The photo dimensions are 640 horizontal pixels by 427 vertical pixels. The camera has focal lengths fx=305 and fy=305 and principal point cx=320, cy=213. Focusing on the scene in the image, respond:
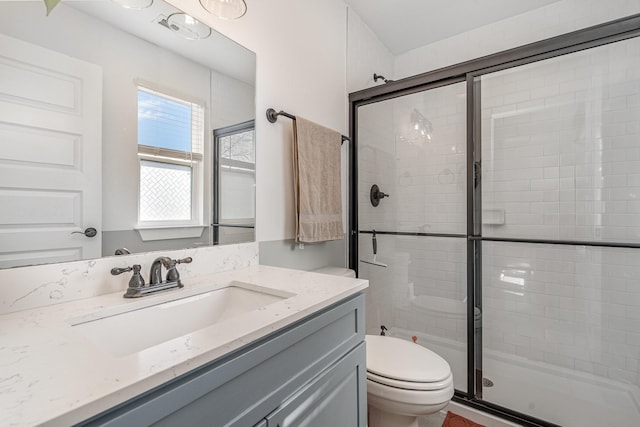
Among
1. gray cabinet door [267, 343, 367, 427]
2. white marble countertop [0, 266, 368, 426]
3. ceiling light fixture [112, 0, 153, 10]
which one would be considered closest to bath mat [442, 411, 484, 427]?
gray cabinet door [267, 343, 367, 427]

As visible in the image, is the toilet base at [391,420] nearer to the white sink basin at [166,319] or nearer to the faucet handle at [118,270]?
the white sink basin at [166,319]

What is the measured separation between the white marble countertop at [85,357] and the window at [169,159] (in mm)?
312

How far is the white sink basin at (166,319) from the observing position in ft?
2.46

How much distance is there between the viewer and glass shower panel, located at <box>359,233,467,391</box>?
6.46ft

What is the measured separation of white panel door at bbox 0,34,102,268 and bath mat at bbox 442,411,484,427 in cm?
184

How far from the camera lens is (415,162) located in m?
2.14

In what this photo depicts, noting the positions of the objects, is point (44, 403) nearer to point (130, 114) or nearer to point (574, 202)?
point (130, 114)

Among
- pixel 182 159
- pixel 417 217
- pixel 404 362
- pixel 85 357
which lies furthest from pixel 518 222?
pixel 85 357

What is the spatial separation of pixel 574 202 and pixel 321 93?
160 cm

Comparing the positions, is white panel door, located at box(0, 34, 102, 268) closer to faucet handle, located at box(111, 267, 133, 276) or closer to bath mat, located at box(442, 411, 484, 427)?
faucet handle, located at box(111, 267, 133, 276)

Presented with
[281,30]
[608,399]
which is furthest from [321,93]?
[608,399]

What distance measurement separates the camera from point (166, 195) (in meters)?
1.08

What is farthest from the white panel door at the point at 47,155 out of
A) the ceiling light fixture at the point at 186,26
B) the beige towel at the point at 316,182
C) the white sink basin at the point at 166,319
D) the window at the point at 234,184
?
the beige towel at the point at 316,182

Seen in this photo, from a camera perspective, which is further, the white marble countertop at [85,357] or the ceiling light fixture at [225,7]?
the ceiling light fixture at [225,7]
